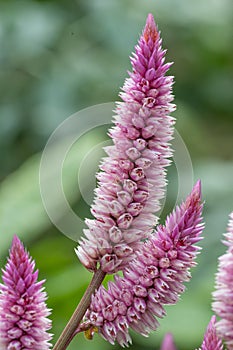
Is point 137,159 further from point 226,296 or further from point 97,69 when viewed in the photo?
point 97,69

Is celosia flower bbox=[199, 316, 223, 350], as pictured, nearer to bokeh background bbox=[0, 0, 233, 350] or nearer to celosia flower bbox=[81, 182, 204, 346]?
celosia flower bbox=[81, 182, 204, 346]

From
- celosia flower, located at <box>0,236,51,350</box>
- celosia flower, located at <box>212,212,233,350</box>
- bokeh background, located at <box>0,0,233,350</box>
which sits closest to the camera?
celosia flower, located at <box>212,212,233,350</box>

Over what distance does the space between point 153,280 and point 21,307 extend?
20 cm

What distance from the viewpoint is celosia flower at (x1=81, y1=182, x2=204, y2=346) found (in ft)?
4.57

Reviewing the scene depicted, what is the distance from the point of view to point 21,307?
4.61ft

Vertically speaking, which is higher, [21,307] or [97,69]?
[97,69]

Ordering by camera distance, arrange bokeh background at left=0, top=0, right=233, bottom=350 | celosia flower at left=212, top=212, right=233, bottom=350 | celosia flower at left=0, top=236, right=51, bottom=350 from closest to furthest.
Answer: celosia flower at left=212, top=212, right=233, bottom=350 → celosia flower at left=0, top=236, right=51, bottom=350 → bokeh background at left=0, top=0, right=233, bottom=350

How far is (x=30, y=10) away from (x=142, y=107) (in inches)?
171

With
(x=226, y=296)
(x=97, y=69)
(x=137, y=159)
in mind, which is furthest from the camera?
(x=97, y=69)

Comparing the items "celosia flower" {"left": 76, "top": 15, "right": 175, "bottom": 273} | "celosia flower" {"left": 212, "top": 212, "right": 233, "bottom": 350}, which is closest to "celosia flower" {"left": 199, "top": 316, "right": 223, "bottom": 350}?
"celosia flower" {"left": 212, "top": 212, "right": 233, "bottom": 350}

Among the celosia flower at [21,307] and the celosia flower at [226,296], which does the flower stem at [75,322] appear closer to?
the celosia flower at [21,307]

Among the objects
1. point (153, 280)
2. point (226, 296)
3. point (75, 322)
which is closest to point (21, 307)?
point (75, 322)

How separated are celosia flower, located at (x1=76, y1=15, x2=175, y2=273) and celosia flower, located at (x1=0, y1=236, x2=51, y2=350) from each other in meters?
0.12

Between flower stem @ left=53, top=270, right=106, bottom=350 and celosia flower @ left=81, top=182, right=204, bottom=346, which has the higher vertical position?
celosia flower @ left=81, top=182, right=204, bottom=346
